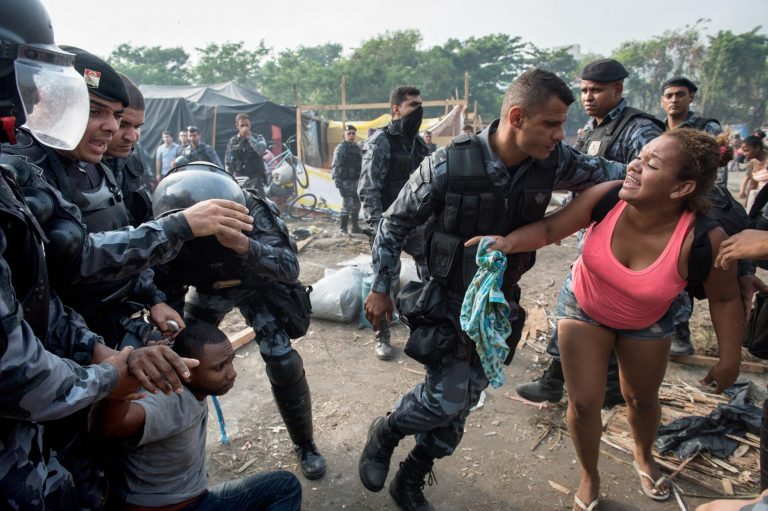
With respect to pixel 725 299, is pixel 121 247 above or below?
above

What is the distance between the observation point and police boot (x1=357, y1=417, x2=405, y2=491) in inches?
98.7

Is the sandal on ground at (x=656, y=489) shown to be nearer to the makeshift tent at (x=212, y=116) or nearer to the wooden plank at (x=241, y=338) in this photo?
the wooden plank at (x=241, y=338)

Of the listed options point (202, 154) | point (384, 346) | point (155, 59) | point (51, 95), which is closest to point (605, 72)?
point (384, 346)

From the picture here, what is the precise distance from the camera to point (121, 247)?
5.63 ft

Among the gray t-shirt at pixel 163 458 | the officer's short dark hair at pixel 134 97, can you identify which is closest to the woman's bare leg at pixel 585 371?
the gray t-shirt at pixel 163 458

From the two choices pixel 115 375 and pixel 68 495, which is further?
pixel 68 495

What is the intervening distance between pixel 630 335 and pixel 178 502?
2.06 metres

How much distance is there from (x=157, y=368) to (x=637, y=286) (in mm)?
1927

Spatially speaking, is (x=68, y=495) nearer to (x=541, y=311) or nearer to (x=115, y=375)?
(x=115, y=375)

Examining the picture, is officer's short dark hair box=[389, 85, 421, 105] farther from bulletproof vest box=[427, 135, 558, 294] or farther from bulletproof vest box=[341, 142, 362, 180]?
bulletproof vest box=[341, 142, 362, 180]

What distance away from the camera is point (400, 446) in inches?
118

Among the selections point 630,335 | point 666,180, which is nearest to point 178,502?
point 630,335

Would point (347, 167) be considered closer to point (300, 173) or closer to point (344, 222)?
point (344, 222)

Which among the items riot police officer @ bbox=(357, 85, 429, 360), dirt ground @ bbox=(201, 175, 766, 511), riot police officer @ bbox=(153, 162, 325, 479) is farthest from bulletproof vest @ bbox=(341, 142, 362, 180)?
riot police officer @ bbox=(153, 162, 325, 479)
